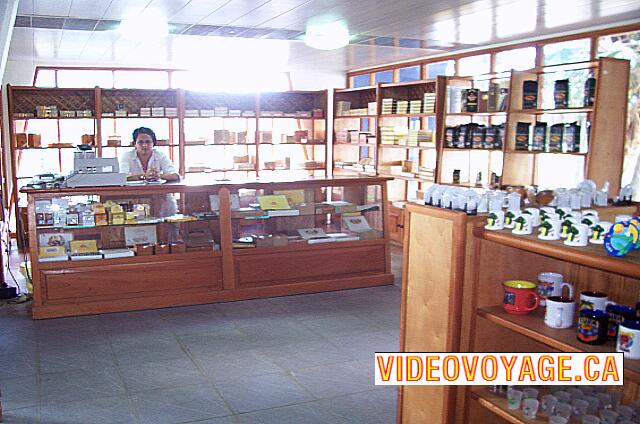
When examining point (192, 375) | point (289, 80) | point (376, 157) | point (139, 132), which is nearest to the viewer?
point (192, 375)

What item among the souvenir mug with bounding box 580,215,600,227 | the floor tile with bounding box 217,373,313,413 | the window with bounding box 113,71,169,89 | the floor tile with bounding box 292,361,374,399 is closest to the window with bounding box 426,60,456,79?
the window with bounding box 113,71,169,89

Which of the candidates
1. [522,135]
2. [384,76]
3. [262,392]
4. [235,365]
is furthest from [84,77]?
[262,392]

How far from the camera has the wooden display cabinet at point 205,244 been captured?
5.42 meters

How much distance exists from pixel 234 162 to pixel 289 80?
3784mm

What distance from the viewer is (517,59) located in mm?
8062

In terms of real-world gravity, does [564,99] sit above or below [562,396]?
above

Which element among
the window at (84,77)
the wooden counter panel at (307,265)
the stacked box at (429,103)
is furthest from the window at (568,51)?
the window at (84,77)

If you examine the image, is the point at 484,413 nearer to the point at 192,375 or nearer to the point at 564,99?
the point at 192,375

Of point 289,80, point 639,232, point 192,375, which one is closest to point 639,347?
point 639,232

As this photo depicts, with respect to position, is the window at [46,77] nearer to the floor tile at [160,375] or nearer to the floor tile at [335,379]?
the floor tile at [160,375]

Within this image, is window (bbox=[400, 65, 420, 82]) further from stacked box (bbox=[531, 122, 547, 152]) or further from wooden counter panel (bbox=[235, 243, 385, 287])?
wooden counter panel (bbox=[235, 243, 385, 287])

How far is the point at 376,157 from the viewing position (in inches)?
Answer: 380

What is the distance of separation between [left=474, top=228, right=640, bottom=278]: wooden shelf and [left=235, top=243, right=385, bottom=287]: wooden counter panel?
3669mm

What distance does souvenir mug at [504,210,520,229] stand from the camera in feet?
8.79
